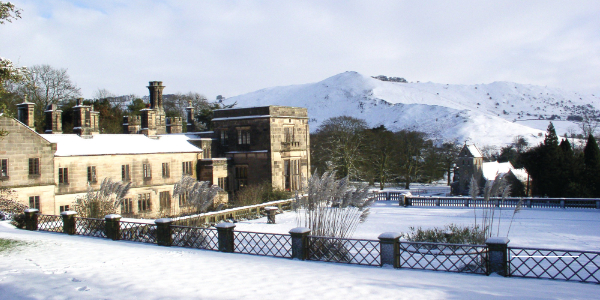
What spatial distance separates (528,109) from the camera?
19450 centimetres

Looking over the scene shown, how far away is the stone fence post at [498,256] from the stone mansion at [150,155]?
41.7 feet

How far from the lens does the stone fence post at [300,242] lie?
11974 mm

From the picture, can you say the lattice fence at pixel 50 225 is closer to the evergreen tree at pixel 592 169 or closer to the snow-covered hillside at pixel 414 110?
the evergreen tree at pixel 592 169

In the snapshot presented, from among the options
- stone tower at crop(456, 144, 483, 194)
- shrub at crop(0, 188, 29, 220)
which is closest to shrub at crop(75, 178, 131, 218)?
shrub at crop(0, 188, 29, 220)

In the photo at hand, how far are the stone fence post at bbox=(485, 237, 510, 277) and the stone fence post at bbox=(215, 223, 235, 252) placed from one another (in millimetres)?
6838

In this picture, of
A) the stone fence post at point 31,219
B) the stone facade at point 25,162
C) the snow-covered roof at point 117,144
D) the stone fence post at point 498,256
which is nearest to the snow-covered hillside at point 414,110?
the snow-covered roof at point 117,144

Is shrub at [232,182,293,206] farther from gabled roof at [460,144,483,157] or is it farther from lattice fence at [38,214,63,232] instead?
gabled roof at [460,144,483,157]

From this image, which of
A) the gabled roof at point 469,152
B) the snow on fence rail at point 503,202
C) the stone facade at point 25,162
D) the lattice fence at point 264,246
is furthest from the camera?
the gabled roof at point 469,152

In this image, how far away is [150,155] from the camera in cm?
2889

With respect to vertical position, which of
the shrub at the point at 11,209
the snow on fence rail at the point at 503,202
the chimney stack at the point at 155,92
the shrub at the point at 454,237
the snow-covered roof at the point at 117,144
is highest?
the chimney stack at the point at 155,92

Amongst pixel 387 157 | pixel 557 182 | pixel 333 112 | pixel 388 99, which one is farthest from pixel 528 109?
pixel 557 182

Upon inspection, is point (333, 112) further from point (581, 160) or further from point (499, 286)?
point (499, 286)

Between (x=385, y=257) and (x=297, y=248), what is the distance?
94.4 inches

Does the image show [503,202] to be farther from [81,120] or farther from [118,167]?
[81,120]
